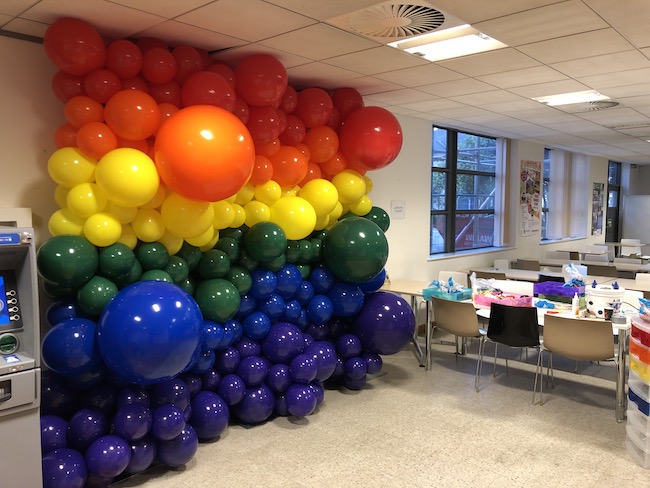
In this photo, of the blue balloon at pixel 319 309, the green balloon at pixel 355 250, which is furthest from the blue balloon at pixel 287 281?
the green balloon at pixel 355 250

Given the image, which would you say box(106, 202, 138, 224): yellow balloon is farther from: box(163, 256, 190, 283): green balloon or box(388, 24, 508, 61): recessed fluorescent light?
box(388, 24, 508, 61): recessed fluorescent light

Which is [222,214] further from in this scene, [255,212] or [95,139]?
[95,139]

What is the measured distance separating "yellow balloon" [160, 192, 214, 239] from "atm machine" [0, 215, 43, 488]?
847 millimetres

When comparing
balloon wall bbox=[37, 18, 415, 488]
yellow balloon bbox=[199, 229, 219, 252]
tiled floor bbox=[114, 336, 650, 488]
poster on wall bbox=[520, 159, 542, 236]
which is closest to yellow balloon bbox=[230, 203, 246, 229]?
balloon wall bbox=[37, 18, 415, 488]

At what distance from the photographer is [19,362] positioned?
100 inches

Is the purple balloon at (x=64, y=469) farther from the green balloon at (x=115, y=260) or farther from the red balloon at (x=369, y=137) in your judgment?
the red balloon at (x=369, y=137)

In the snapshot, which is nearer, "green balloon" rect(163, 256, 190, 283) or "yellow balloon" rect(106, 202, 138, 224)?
"yellow balloon" rect(106, 202, 138, 224)

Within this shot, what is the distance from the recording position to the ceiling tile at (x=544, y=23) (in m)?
3.03

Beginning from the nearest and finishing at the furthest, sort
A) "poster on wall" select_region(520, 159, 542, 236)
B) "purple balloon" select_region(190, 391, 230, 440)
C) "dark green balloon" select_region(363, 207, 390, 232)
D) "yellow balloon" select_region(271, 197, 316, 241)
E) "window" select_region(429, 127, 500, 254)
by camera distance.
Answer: "purple balloon" select_region(190, 391, 230, 440) → "yellow balloon" select_region(271, 197, 316, 241) → "dark green balloon" select_region(363, 207, 390, 232) → "window" select_region(429, 127, 500, 254) → "poster on wall" select_region(520, 159, 542, 236)

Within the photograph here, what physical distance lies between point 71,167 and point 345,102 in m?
2.39

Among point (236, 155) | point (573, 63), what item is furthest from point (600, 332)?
point (236, 155)

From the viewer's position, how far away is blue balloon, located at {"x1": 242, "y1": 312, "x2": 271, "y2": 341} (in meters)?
3.95

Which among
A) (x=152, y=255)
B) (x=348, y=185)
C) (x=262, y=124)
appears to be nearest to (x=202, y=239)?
(x=152, y=255)

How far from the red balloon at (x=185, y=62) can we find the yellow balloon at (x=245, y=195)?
829 millimetres
